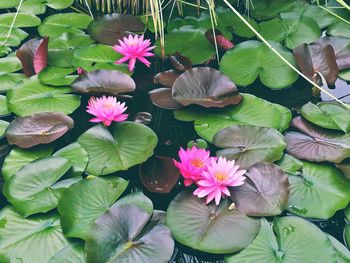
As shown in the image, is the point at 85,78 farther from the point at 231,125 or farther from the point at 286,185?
the point at 286,185

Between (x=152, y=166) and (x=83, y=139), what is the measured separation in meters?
0.28

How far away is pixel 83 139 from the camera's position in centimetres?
157

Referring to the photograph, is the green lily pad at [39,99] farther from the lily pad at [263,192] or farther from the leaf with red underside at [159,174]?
the lily pad at [263,192]

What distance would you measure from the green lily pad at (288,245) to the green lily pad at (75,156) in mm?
569

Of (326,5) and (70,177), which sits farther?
(326,5)

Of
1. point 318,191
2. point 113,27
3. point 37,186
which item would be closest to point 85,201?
point 37,186

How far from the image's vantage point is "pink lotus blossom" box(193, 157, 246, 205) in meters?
1.32

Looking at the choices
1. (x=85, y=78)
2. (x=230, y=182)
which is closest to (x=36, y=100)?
(x=85, y=78)

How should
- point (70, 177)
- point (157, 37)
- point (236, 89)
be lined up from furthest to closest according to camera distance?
point (157, 37), point (236, 89), point (70, 177)

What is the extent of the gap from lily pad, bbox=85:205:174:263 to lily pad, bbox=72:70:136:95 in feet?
2.08

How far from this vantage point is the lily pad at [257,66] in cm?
A: 188

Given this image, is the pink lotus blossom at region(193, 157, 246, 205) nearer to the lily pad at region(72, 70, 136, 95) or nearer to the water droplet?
the water droplet

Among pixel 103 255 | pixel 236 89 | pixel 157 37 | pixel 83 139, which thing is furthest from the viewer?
pixel 157 37

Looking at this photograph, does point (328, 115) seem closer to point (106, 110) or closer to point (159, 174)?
point (159, 174)
